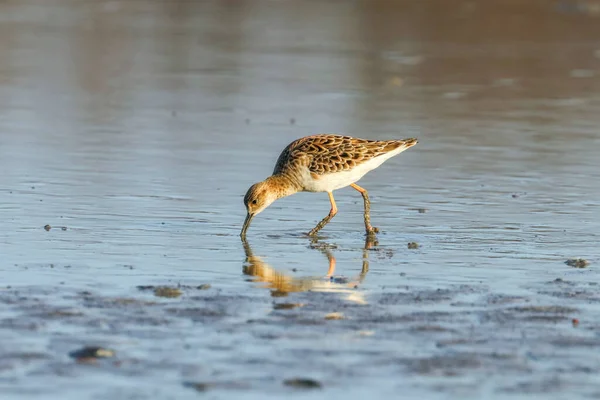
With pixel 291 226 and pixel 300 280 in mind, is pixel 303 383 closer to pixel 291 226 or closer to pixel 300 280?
pixel 300 280

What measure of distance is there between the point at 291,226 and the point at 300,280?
2742 mm

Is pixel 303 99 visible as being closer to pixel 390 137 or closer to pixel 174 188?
pixel 390 137

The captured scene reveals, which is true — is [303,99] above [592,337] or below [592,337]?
above

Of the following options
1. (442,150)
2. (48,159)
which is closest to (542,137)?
(442,150)

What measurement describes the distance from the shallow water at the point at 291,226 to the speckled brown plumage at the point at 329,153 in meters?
0.56

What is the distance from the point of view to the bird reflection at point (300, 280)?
32.1ft

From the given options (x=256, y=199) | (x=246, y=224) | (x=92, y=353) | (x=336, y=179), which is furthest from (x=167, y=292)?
(x=336, y=179)

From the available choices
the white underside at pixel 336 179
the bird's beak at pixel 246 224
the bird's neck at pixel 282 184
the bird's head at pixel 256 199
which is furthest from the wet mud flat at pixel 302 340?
the white underside at pixel 336 179

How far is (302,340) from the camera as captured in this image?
8234 mm

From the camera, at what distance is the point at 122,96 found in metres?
23.1

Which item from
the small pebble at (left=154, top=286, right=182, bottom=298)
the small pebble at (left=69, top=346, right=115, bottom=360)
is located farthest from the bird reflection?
the small pebble at (left=69, top=346, right=115, bottom=360)

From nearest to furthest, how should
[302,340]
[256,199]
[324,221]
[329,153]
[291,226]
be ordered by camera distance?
1. [302,340]
2. [256,199]
3. [324,221]
4. [291,226]
5. [329,153]

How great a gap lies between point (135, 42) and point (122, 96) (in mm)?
8561

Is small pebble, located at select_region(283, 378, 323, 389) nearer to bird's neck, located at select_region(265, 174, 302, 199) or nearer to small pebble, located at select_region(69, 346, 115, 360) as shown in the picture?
small pebble, located at select_region(69, 346, 115, 360)
